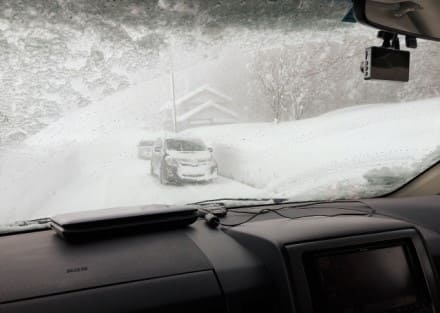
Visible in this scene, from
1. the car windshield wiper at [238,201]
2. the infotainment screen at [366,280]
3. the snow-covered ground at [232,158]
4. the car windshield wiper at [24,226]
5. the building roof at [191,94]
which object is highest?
the building roof at [191,94]

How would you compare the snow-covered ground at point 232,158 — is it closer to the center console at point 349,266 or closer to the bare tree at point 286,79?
the bare tree at point 286,79

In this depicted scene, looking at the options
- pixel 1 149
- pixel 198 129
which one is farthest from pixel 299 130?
pixel 1 149

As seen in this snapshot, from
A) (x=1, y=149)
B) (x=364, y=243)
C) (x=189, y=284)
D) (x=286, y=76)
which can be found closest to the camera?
(x=189, y=284)

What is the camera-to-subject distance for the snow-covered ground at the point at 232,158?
112 inches

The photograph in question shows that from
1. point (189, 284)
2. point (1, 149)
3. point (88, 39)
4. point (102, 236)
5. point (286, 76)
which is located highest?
point (88, 39)

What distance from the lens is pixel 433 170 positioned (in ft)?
11.9

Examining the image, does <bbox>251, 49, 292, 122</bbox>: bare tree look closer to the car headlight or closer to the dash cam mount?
the car headlight

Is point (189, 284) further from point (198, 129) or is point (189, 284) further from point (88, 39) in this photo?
point (88, 39)

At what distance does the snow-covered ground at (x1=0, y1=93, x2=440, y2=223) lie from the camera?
2.84m

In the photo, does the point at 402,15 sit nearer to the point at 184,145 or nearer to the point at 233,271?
the point at 233,271

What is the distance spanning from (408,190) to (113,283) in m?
2.67

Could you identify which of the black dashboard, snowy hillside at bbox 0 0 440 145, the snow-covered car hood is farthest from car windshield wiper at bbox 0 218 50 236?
the snow-covered car hood

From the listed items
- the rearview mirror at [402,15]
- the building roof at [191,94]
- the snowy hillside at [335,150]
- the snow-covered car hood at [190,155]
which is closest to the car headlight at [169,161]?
the snow-covered car hood at [190,155]

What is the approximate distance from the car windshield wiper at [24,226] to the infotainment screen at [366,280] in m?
1.53
